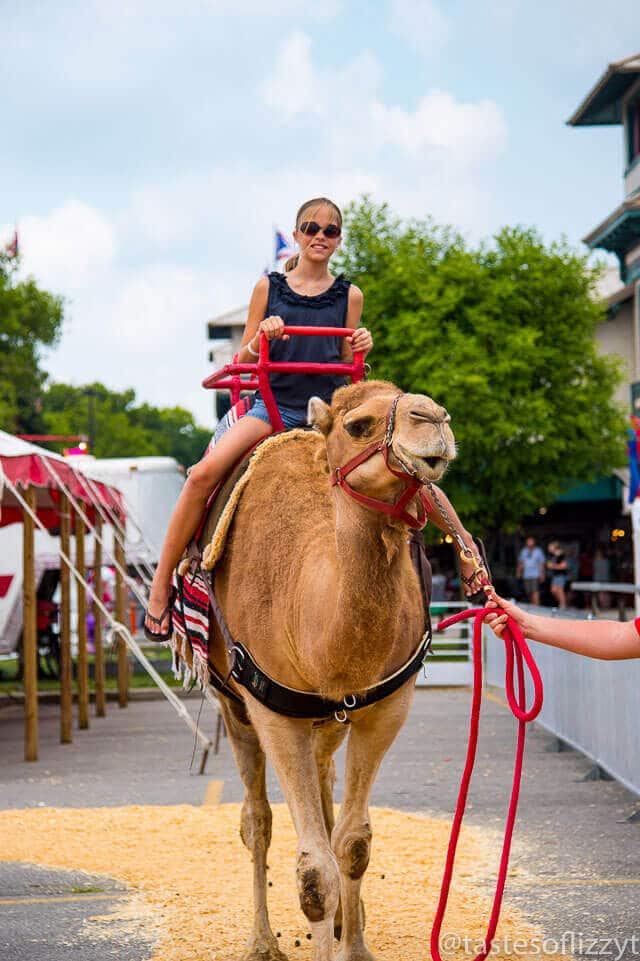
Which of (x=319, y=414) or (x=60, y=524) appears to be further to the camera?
(x=60, y=524)

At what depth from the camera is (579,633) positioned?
4.29 m

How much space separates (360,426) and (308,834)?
1617 mm

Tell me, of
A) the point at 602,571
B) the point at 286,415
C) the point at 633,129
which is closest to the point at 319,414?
the point at 286,415

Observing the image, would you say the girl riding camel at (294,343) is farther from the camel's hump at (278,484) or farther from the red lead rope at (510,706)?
the red lead rope at (510,706)

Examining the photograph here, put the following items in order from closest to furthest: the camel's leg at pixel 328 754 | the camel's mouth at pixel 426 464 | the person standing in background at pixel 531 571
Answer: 1. the camel's mouth at pixel 426 464
2. the camel's leg at pixel 328 754
3. the person standing in background at pixel 531 571

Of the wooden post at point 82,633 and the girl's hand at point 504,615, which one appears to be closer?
the girl's hand at point 504,615

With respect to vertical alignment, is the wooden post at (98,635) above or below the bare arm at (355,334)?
below

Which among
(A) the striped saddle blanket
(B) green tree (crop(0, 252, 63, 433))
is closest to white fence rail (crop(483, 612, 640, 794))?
(A) the striped saddle blanket

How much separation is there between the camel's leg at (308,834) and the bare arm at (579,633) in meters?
1.13

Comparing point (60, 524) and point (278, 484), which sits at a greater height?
point (278, 484)

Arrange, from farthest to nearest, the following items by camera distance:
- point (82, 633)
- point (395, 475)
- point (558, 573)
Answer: point (558, 573), point (82, 633), point (395, 475)

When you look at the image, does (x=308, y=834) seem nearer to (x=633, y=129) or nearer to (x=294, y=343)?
(x=294, y=343)

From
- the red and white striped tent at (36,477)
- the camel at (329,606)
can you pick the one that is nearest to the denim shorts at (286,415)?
the camel at (329,606)

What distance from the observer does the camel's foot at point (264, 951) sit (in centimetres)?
586
